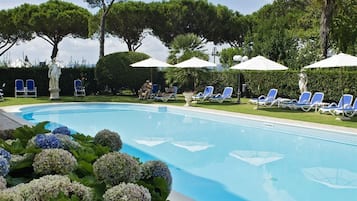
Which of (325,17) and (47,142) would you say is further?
(325,17)

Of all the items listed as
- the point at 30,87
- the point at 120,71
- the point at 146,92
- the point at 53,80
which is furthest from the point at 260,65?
the point at 30,87

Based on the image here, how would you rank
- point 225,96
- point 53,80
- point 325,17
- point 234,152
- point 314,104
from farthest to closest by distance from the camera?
1. point 53,80
2. point 225,96
3. point 325,17
4. point 314,104
5. point 234,152

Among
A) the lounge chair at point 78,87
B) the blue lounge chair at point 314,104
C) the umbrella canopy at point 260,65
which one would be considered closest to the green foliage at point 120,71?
the lounge chair at point 78,87

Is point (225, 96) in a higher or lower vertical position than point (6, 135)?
lower

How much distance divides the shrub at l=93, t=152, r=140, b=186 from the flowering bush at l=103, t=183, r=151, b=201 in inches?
8.6

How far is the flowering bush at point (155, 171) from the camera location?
273 centimetres

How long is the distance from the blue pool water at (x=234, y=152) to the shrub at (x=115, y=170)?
4.23 meters

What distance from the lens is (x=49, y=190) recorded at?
2.05 m

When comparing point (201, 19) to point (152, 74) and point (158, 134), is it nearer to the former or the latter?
point (152, 74)

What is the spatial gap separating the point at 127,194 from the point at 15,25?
3634 cm

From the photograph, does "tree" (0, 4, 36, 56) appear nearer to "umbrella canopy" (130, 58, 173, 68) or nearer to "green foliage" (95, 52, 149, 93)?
"green foliage" (95, 52, 149, 93)

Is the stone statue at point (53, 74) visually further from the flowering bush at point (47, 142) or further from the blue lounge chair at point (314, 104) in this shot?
the flowering bush at point (47, 142)

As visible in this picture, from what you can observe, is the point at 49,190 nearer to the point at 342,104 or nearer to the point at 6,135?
the point at 6,135

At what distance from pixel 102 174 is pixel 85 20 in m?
35.1
